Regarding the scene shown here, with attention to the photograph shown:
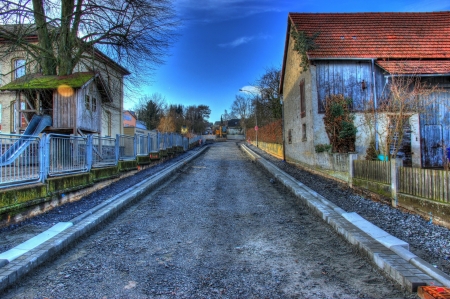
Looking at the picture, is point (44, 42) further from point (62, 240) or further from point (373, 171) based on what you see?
point (373, 171)

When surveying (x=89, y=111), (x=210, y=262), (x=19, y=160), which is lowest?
(x=210, y=262)

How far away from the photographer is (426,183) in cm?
591

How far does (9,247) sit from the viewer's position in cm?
438

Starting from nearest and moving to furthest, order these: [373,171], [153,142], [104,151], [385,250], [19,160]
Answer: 1. [385,250]
2. [19,160]
3. [373,171]
4. [104,151]
5. [153,142]

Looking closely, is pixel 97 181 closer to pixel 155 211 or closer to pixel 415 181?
pixel 155 211

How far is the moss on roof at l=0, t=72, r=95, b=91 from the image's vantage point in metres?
13.0

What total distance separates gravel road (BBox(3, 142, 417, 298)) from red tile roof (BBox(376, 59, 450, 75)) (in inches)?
422

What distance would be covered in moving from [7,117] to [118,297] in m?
23.1

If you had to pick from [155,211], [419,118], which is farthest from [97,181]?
[419,118]

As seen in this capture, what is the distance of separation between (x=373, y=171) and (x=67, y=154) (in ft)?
28.3

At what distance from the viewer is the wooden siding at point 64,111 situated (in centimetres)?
1340

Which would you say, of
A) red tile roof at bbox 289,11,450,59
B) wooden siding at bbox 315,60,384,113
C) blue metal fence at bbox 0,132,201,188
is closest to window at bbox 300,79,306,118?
wooden siding at bbox 315,60,384,113

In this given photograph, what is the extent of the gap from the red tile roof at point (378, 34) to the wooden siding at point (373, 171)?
706cm

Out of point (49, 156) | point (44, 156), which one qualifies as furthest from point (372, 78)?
point (44, 156)
